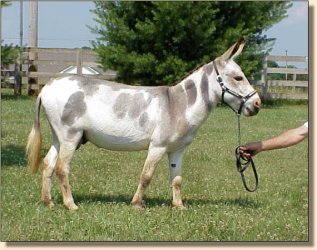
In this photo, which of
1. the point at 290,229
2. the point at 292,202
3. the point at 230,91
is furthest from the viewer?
the point at 292,202

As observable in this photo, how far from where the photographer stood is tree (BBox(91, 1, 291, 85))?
22.0 metres

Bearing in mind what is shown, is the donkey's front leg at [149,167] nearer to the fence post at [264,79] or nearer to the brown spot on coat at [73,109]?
the brown spot on coat at [73,109]

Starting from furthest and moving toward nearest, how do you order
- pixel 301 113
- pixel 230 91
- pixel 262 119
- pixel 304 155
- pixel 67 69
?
pixel 67 69
pixel 301 113
pixel 262 119
pixel 304 155
pixel 230 91

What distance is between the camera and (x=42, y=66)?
2578cm

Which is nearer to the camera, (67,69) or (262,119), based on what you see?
(262,119)

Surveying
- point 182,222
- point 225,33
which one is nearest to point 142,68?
point 225,33

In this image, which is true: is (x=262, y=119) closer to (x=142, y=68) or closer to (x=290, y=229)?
(x=142, y=68)

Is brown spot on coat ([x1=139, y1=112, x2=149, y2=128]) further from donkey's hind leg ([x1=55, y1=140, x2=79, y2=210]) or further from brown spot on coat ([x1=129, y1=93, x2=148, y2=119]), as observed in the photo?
donkey's hind leg ([x1=55, y1=140, x2=79, y2=210])

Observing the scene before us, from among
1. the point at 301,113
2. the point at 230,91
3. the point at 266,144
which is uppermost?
the point at 230,91

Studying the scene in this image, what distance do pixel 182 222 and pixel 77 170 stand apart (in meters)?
3.60

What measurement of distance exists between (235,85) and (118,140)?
A: 4.78ft

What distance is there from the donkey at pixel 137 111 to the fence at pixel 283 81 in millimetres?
19475

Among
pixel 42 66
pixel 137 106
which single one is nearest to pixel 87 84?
pixel 137 106

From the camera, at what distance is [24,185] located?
7.74 metres
